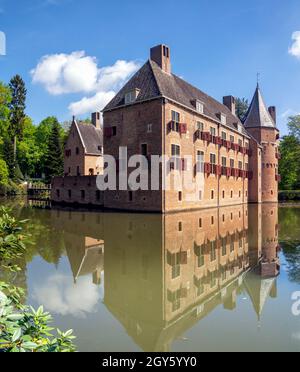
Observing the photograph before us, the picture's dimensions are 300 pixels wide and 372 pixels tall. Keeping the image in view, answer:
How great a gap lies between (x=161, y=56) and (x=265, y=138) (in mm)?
23274

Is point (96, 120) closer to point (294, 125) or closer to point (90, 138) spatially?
point (90, 138)

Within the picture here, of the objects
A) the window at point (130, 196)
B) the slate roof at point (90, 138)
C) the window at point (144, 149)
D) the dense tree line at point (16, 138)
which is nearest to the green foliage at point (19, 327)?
the window at point (144, 149)

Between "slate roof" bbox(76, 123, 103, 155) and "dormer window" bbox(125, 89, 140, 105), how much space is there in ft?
49.5

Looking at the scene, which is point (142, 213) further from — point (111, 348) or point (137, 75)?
point (111, 348)

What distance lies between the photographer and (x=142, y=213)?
78.1ft

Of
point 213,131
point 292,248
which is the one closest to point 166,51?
point 213,131

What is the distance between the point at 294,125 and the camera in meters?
54.9

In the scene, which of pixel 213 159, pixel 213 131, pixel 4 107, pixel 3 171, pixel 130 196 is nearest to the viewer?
pixel 130 196

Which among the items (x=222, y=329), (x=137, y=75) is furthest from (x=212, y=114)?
(x=222, y=329)

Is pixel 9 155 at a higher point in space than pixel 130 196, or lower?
higher

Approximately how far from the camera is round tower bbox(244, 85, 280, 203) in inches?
1736

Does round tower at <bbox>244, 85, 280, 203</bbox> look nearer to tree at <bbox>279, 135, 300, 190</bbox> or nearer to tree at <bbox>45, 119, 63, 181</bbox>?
tree at <bbox>279, 135, 300, 190</bbox>

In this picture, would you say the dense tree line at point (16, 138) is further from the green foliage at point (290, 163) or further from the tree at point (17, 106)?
the green foliage at point (290, 163)

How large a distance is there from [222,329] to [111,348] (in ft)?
5.84
